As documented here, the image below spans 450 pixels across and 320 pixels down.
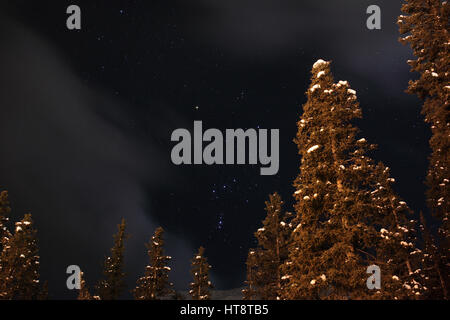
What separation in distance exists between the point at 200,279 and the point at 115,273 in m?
11.1

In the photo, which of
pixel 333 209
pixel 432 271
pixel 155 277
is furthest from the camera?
pixel 155 277

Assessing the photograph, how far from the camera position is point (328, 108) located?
1473cm

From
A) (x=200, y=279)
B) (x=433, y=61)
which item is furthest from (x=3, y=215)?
(x=433, y=61)

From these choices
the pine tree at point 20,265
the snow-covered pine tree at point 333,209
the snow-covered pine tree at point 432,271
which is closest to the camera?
the snow-covered pine tree at point 333,209

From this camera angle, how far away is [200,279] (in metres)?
39.8

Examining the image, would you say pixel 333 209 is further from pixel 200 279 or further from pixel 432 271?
pixel 200 279

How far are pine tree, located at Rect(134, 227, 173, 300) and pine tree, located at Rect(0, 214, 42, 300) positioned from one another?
553 inches

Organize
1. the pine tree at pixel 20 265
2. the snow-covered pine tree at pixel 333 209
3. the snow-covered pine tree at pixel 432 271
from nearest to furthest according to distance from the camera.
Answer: the snow-covered pine tree at pixel 333 209, the snow-covered pine tree at pixel 432 271, the pine tree at pixel 20 265

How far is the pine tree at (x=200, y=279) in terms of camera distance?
129 feet

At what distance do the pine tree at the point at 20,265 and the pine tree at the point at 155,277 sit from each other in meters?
14.0

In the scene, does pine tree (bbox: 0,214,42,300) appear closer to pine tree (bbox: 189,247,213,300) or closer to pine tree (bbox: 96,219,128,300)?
pine tree (bbox: 96,219,128,300)

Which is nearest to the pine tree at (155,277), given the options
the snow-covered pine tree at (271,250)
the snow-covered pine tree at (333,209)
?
the snow-covered pine tree at (271,250)

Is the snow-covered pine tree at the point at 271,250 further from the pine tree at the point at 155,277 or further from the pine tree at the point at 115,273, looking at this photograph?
the pine tree at the point at 115,273

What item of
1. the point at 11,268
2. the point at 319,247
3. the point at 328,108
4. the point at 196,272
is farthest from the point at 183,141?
the point at 11,268
